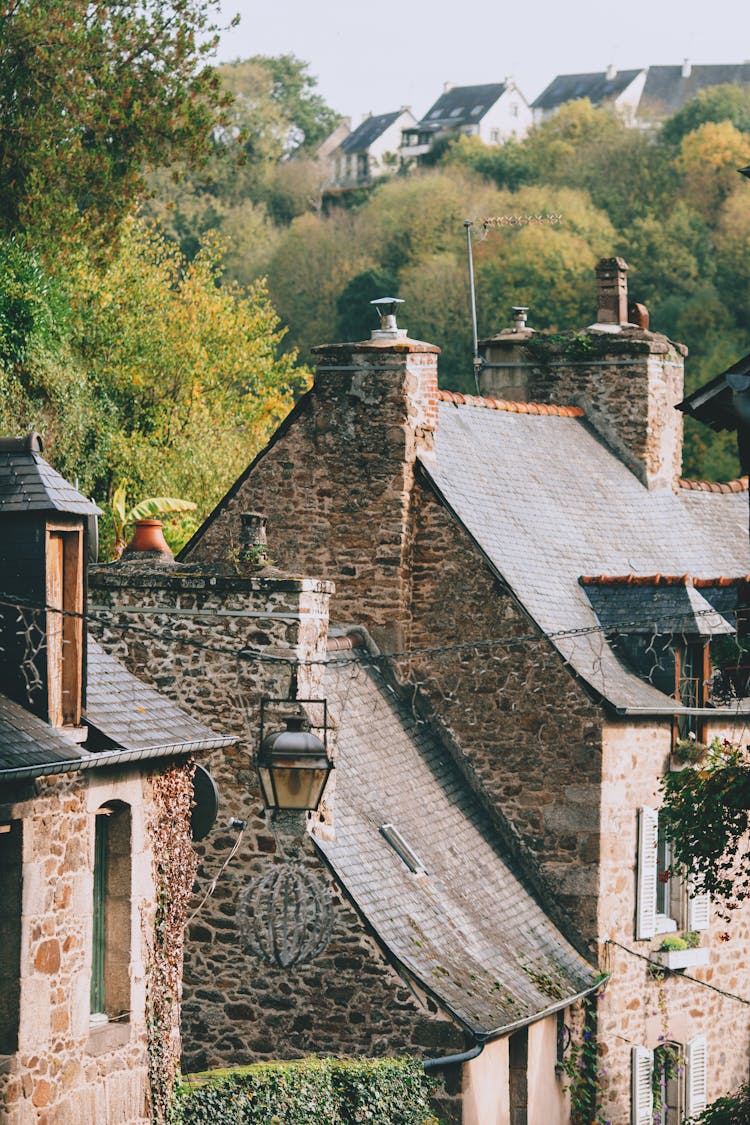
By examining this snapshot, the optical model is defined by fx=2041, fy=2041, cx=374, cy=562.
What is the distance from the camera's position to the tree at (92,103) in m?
36.8

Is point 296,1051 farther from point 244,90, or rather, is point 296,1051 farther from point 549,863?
point 244,90

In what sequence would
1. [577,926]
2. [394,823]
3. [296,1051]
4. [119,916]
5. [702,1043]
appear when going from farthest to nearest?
[702,1043], [577,926], [394,823], [296,1051], [119,916]

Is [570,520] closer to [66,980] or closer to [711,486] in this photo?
[711,486]

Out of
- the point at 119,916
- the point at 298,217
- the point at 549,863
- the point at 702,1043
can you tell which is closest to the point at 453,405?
the point at 549,863

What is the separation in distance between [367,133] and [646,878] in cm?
9042

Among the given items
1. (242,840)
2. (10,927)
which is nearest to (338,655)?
(242,840)

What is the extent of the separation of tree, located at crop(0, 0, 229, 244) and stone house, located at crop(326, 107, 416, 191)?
61.9 meters

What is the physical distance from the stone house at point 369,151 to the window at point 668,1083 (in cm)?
8265

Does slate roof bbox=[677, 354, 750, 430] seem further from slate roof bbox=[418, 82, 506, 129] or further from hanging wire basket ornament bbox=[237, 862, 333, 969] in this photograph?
slate roof bbox=[418, 82, 506, 129]

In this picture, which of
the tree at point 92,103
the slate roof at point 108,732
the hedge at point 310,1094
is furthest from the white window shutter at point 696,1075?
the tree at point 92,103

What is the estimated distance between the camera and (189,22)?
38844 millimetres

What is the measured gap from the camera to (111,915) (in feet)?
45.9

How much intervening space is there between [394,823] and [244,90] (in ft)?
270

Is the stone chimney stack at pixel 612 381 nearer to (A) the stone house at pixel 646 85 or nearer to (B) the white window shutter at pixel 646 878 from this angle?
(B) the white window shutter at pixel 646 878
